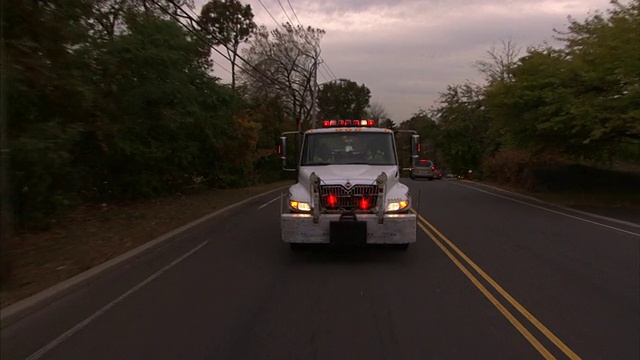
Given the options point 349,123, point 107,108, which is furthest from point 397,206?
point 107,108

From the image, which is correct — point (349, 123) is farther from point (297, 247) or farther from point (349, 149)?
point (297, 247)

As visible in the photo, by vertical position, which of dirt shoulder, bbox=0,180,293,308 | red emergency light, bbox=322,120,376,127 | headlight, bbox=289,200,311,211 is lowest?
dirt shoulder, bbox=0,180,293,308

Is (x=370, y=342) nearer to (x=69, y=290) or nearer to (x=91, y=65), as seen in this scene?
(x=69, y=290)

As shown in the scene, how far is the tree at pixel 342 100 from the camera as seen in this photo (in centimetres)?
7306

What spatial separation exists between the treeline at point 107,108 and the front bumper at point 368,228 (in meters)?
4.18

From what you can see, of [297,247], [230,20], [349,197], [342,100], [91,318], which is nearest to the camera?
[91,318]

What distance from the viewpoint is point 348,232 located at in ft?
28.5

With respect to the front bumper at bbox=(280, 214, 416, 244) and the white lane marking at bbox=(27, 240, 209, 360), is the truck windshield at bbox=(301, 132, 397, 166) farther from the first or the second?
the white lane marking at bbox=(27, 240, 209, 360)

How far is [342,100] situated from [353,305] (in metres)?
69.8

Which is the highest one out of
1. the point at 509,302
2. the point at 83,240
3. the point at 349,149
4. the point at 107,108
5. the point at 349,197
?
the point at 107,108

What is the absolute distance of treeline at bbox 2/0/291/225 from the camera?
9555 millimetres

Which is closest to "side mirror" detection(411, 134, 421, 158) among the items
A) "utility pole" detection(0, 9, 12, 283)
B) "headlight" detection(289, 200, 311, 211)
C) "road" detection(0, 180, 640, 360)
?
"road" detection(0, 180, 640, 360)

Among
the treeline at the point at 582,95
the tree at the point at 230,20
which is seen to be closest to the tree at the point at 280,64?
Result: the tree at the point at 230,20

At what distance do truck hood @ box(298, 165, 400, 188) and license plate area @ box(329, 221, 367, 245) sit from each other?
720mm
